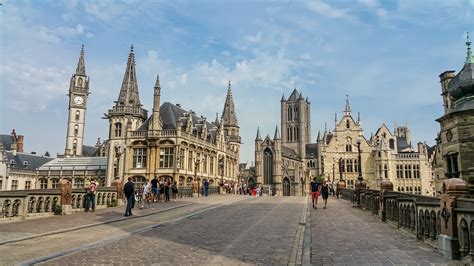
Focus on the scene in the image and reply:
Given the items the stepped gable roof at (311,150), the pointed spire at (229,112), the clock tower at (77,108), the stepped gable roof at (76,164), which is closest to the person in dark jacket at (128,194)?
the stepped gable roof at (76,164)

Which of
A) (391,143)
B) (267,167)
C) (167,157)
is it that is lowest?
(167,157)

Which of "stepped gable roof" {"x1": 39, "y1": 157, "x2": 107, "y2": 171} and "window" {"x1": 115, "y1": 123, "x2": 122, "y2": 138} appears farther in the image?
"stepped gable roof" {"x1": 39, "y1": 157, "x2": 107, "y2": 171}

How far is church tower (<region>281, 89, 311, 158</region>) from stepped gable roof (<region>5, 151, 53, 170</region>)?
65.1 meters

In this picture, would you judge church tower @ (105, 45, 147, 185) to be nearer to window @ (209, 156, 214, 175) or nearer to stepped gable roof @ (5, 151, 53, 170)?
window @ (209, 156, 214, 175)

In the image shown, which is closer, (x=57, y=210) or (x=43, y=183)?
(x=57, y=210)

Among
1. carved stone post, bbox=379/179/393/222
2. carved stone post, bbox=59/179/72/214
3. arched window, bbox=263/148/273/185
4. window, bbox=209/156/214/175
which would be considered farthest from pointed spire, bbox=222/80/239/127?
carved stone post, bbox=379/179/393/222

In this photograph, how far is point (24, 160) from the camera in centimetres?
6438

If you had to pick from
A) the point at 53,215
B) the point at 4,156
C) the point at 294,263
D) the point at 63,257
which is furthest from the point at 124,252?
→ the point at 4,156

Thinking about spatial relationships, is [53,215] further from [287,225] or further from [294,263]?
[294,263]

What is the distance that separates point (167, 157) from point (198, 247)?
3609 centimetres

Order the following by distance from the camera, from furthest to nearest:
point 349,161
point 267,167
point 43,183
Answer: point 267,167 → point 349,161 → point 43,183

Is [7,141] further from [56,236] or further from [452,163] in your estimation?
[452,163]

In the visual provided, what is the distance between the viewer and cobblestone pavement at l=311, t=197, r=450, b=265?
739 centimetres

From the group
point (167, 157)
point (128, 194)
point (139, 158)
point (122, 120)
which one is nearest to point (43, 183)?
point (122, 120)
